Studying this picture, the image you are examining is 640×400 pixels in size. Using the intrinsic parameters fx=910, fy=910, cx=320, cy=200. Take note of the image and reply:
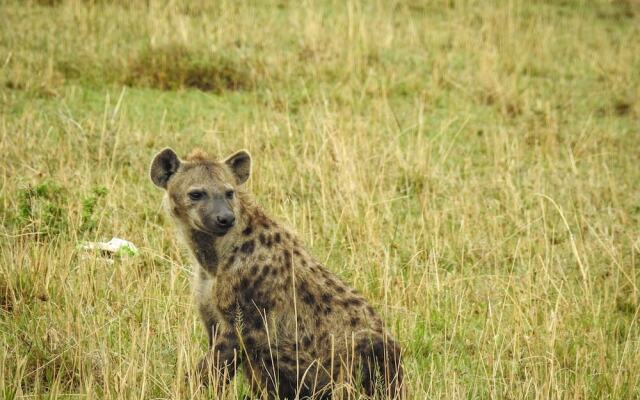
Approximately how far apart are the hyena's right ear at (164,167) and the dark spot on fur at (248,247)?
25.2 inches

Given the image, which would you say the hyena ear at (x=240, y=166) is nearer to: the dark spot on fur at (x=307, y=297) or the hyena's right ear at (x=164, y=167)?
the hyena's right ear at (x=164, y=167)

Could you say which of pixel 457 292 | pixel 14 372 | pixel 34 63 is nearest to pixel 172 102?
pixel 34 63

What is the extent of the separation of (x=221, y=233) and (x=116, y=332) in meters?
0.83

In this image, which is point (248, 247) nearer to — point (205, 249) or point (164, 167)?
point (205, 249)

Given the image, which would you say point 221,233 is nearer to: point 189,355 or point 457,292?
point 189,355

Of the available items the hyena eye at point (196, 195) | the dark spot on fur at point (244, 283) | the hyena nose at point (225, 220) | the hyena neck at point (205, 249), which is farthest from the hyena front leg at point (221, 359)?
the hyena eye at point (196, 195)

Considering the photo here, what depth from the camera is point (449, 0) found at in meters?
12.8

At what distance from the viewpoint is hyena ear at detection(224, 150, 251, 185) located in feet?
15.3

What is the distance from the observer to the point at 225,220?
13.5 feet

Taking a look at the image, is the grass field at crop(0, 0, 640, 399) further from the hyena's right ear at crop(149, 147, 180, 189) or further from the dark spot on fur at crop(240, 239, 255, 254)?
the hyena's right ear at crop(149, 147, 180, 189)

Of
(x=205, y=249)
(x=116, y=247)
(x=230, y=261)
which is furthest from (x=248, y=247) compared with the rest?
(x=116, y=247)

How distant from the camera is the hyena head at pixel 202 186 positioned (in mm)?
4188

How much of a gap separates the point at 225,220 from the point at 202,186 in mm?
325

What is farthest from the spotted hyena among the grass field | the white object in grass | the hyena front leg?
the white object in grass
